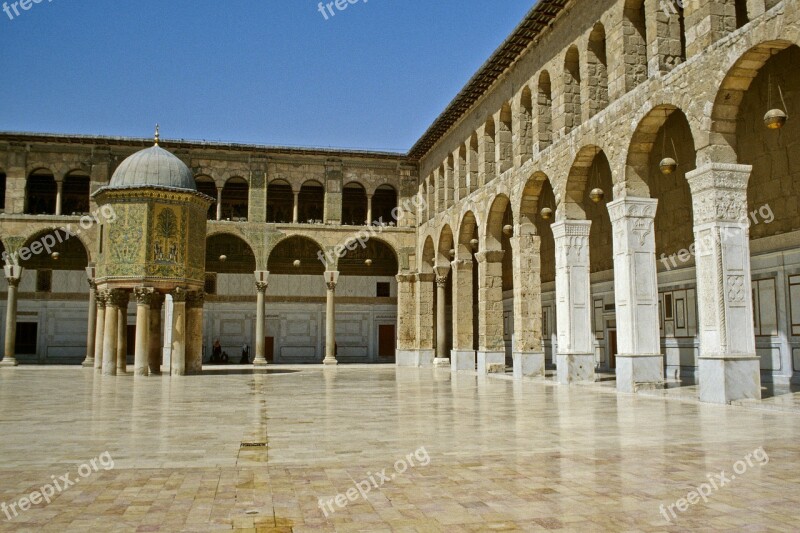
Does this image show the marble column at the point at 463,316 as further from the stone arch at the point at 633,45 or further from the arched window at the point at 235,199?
the arched window at the point at 235,199

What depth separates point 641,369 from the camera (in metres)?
14.9

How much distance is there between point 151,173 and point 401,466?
17.9m

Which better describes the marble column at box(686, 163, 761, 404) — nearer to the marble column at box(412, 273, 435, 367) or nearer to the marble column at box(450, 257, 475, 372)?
the marble column at box(450, 257, 475, 372)

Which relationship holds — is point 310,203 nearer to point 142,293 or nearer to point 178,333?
point 178,333

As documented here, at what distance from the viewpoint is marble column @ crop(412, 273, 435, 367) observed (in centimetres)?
3141

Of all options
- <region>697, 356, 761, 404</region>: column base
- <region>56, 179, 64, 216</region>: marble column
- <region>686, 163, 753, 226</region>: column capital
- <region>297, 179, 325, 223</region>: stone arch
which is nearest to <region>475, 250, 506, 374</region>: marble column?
<region>686, 163, 753, 226</region>: column capital

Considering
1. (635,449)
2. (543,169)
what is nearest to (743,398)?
(635,449)

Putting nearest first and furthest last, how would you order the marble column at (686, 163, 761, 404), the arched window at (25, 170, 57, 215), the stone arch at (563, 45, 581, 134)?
1. the marble column at (686, 163, 761, 404)
2. the stone arch at (563, 45, 581, 134)
3. the arched window at (25, 170, 57, 215)

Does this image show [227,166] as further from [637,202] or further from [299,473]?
[299,473]

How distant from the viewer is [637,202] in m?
15.1

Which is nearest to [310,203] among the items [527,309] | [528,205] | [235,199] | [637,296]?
[235,199]

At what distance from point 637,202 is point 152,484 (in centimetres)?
1223

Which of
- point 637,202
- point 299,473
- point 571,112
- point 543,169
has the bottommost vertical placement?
point 299,473

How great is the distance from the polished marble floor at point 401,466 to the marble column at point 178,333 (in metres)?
10.00
